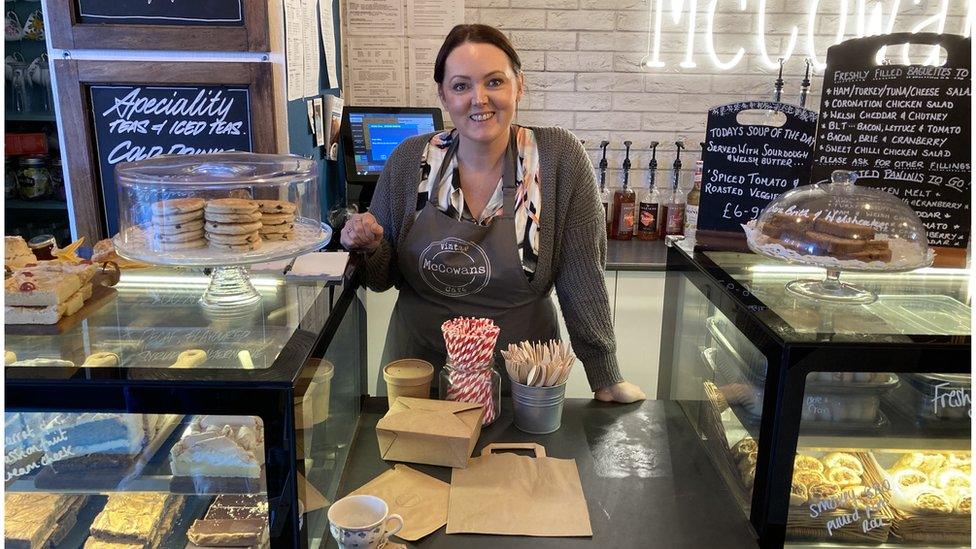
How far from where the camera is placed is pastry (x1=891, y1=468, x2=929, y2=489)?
3.98ft

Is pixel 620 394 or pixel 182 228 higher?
pixel 182 228

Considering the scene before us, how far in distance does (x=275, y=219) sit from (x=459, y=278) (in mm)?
686

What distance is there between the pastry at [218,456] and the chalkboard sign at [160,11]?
4.79 ft

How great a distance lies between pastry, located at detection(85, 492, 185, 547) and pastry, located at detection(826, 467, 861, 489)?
112cm

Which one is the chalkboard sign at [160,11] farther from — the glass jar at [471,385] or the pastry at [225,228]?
the glass jar at [471,385]

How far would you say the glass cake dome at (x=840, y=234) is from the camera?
3.95ft

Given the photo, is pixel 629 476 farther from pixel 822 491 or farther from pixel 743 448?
pixel 822 491

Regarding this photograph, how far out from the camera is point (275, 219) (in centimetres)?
130

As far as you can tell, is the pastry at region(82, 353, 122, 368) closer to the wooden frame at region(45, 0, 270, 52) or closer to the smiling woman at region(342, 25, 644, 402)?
the smiling woman at region(342, 25, 644, 402)

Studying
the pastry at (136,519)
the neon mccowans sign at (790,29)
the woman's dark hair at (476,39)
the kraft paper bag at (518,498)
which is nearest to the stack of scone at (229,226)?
the pastry at (136,519)

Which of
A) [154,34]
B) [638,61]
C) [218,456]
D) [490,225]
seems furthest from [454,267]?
[638,61]

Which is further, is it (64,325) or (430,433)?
(430,433)

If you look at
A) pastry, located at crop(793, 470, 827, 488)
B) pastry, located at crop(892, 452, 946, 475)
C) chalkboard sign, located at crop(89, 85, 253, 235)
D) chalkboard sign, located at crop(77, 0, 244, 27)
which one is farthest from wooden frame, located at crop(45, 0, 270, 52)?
pastry, located at crop(892, 452, 946, 475)

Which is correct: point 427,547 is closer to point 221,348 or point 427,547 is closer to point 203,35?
point 221,348
